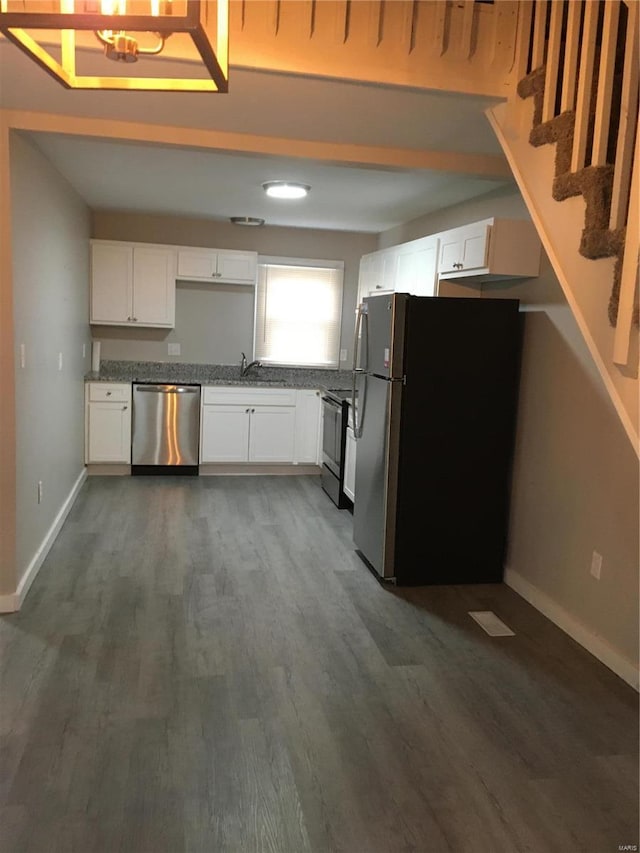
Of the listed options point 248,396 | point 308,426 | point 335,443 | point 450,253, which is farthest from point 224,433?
point 450,253

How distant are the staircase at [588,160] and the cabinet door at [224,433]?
4.05m

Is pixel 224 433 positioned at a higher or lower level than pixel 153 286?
lower

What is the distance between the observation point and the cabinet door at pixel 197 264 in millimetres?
6398

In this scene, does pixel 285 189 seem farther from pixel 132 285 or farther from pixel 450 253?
pixel 132 285

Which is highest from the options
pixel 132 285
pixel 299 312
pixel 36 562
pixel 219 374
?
pixel 132 285

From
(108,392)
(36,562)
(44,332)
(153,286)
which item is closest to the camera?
(36,562)

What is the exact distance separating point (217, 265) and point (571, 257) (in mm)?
4778

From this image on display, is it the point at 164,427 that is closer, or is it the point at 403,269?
the point at 403,269

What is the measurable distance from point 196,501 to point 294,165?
2789 mm

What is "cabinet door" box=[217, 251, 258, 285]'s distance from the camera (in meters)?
6.52

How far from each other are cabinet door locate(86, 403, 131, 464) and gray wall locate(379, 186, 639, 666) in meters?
3.47

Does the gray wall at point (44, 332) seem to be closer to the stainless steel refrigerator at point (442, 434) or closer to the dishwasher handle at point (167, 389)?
the dishwasher handle at point (167, 389)

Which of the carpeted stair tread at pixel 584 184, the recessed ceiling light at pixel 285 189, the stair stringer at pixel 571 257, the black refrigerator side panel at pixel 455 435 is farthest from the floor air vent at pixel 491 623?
the recessed ceiling light at pixel 285 189

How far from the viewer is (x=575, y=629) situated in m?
3.37
